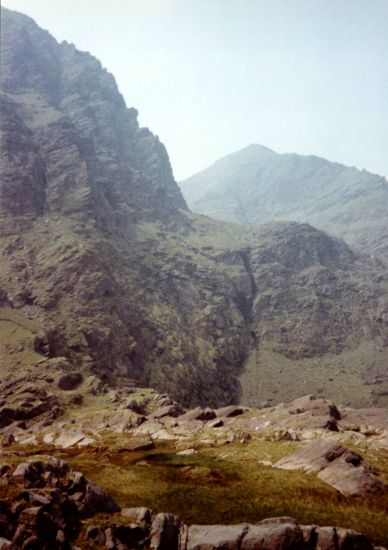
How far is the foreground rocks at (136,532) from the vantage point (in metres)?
16.2

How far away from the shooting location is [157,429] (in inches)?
2237

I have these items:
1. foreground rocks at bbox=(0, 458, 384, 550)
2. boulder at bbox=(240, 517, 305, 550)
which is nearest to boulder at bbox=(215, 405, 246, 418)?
foreground rocks at bbox=(0, 458, 384, 550)

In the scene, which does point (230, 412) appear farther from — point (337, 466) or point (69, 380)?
point (69, 380)

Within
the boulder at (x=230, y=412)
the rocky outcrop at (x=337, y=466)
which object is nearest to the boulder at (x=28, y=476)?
Result: the rocky outcrop at (x=337, y=466)

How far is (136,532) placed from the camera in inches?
687

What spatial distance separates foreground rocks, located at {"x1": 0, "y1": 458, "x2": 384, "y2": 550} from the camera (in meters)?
16.2

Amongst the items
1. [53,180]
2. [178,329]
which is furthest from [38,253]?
[178,329]

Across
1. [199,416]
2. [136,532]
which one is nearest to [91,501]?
[136,532]

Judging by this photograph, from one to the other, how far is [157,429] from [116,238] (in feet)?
437

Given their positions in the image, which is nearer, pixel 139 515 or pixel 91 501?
pixel 139 515

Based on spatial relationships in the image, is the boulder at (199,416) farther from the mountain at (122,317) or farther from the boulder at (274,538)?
the boulder at (274,538)

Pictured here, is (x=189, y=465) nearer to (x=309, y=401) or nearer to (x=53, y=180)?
(x=309, y=401)

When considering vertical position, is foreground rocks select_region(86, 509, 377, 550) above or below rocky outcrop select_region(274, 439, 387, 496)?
above

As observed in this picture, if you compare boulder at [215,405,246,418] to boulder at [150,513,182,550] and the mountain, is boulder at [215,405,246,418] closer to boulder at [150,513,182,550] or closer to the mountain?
the mountain
